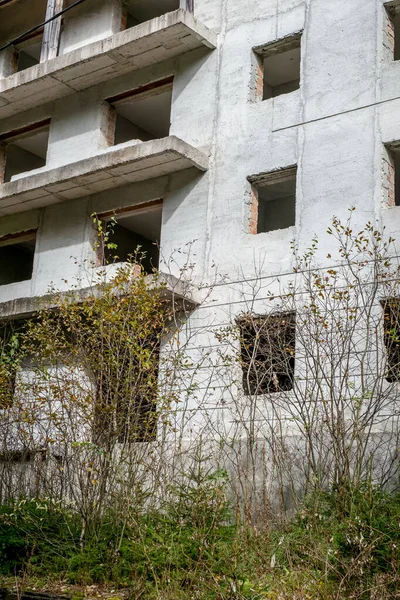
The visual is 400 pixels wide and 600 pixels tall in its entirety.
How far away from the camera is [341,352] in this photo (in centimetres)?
1246

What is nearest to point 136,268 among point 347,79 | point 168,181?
point 168,181

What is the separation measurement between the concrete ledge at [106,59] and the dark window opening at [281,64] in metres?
1.20

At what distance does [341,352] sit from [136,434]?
323 cm

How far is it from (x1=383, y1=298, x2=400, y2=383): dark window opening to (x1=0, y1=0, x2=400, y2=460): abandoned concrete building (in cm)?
135

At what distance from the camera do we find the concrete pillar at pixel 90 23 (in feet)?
60.1

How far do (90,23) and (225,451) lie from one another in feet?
34.7

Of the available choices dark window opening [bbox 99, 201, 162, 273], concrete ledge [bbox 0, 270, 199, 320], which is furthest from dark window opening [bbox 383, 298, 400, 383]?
dark window opening [bbox 99, 201, 162, 273]

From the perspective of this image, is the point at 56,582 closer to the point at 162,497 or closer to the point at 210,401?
the point at 162,497

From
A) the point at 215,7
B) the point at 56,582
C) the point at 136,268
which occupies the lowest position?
the point at 56,582

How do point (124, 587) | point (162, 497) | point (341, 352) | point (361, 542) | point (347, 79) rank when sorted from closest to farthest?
point (361, 542), point (124, 587), point (162, 497), point (341, 352), point (347, 79)

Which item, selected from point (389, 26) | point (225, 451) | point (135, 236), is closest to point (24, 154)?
point (135, 236)

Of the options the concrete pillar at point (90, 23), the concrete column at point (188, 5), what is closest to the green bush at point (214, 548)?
the concrete column at point (188, 5)

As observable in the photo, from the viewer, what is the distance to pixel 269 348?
12.7 metres

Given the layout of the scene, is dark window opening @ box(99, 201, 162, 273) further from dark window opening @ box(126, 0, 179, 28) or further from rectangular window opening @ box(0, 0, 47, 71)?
rectangular window opening @ box(0, 0, 47, 71)
